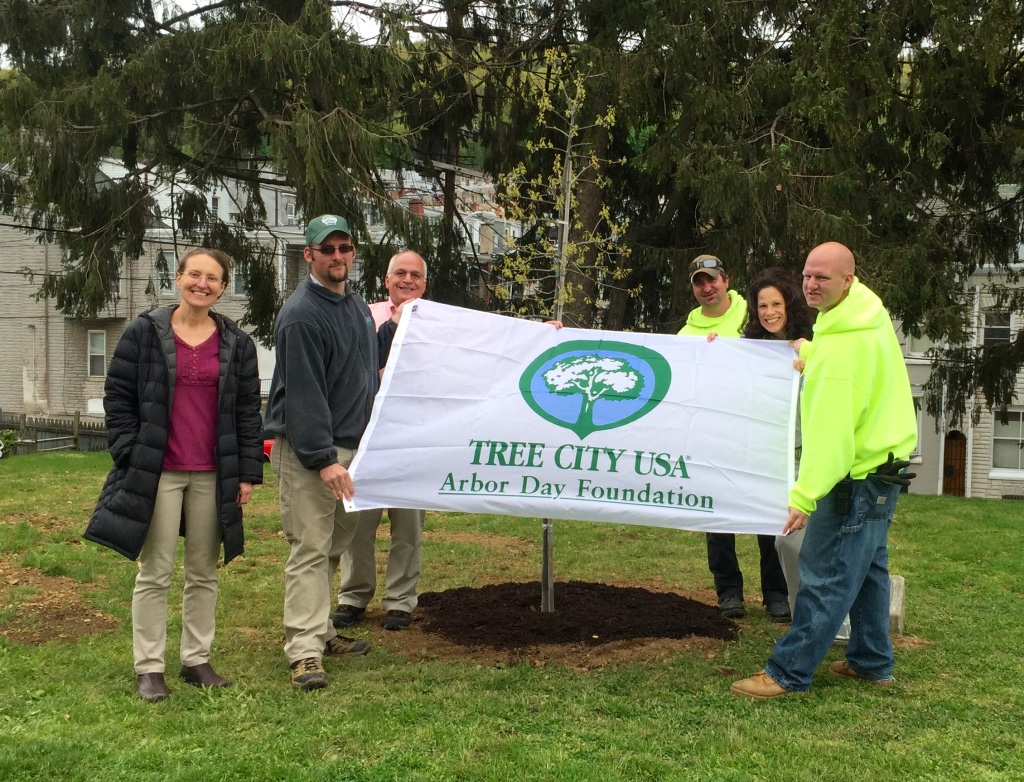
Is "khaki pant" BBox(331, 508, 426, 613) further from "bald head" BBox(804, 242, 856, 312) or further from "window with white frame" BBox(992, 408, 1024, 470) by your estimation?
"window with white frame" BBox(992, 408, 1024, 470)

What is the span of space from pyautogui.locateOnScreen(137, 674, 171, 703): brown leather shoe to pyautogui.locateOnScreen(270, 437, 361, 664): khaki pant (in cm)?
59

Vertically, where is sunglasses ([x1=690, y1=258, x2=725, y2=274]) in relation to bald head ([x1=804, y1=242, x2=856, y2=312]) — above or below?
above

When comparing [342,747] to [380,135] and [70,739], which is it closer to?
[70,739]

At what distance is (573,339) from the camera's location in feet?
18.9

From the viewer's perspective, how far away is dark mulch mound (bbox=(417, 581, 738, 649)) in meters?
5.97

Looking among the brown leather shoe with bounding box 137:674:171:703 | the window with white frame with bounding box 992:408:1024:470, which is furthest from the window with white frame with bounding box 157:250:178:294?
the window with white frame with bounding box 992:408:1024:470

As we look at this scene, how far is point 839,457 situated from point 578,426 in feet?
4.35

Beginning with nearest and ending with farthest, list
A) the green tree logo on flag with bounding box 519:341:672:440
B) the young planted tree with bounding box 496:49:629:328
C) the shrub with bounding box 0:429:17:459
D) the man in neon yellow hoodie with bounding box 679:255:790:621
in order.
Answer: the green tree logo on flag with bounding box 519:341:672:440 < the man in neon yellow hoodie with bounding box 679:255:790:621 < the young planted tree with bounding box 496:49:629:328 < the shrub with bounding box 0:429:17:459

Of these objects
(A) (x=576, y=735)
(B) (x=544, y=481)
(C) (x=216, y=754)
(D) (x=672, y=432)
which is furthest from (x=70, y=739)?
(D) (x=672, y=432)

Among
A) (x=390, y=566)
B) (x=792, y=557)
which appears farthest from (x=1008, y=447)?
(x=390, y=566)

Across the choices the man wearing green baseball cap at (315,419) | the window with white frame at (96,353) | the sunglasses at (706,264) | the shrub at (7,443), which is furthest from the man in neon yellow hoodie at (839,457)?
the window with white frame at (96,353)

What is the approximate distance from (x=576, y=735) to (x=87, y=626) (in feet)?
11.1

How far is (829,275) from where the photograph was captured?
484cm

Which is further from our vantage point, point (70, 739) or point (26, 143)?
point (26, 143)
